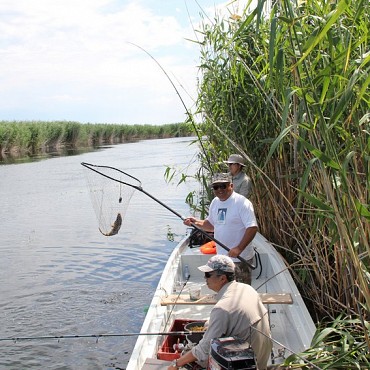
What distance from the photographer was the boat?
357cm

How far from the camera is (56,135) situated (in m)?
42.8

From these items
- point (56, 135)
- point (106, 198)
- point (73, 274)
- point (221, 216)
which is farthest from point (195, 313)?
point (56, 135)

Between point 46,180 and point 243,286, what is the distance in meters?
18.5

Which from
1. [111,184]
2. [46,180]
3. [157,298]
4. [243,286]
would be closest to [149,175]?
[46,180]

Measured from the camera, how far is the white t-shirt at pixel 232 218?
14.0 ft

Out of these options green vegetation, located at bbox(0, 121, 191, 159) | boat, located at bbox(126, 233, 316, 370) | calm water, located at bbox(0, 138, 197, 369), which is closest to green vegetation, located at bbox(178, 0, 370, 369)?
boat, located at bbox(126, 233, 316, 370)

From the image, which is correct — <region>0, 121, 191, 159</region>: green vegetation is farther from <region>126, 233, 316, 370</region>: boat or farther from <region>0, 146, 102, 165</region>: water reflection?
<region>126, 233, 316, 370</region>: boat

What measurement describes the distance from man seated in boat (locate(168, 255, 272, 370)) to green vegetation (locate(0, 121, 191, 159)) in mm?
18692

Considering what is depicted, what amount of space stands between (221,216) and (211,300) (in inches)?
28.0

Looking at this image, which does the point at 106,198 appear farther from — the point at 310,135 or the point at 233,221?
the point at 310,135

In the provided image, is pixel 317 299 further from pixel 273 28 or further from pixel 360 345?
pixel 273 28

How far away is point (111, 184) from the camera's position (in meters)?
6.98

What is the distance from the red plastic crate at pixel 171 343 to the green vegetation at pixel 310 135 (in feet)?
3.52

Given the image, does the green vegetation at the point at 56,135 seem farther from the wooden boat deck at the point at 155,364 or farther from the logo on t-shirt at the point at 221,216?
the wooden boat deck at the point at 155,364
